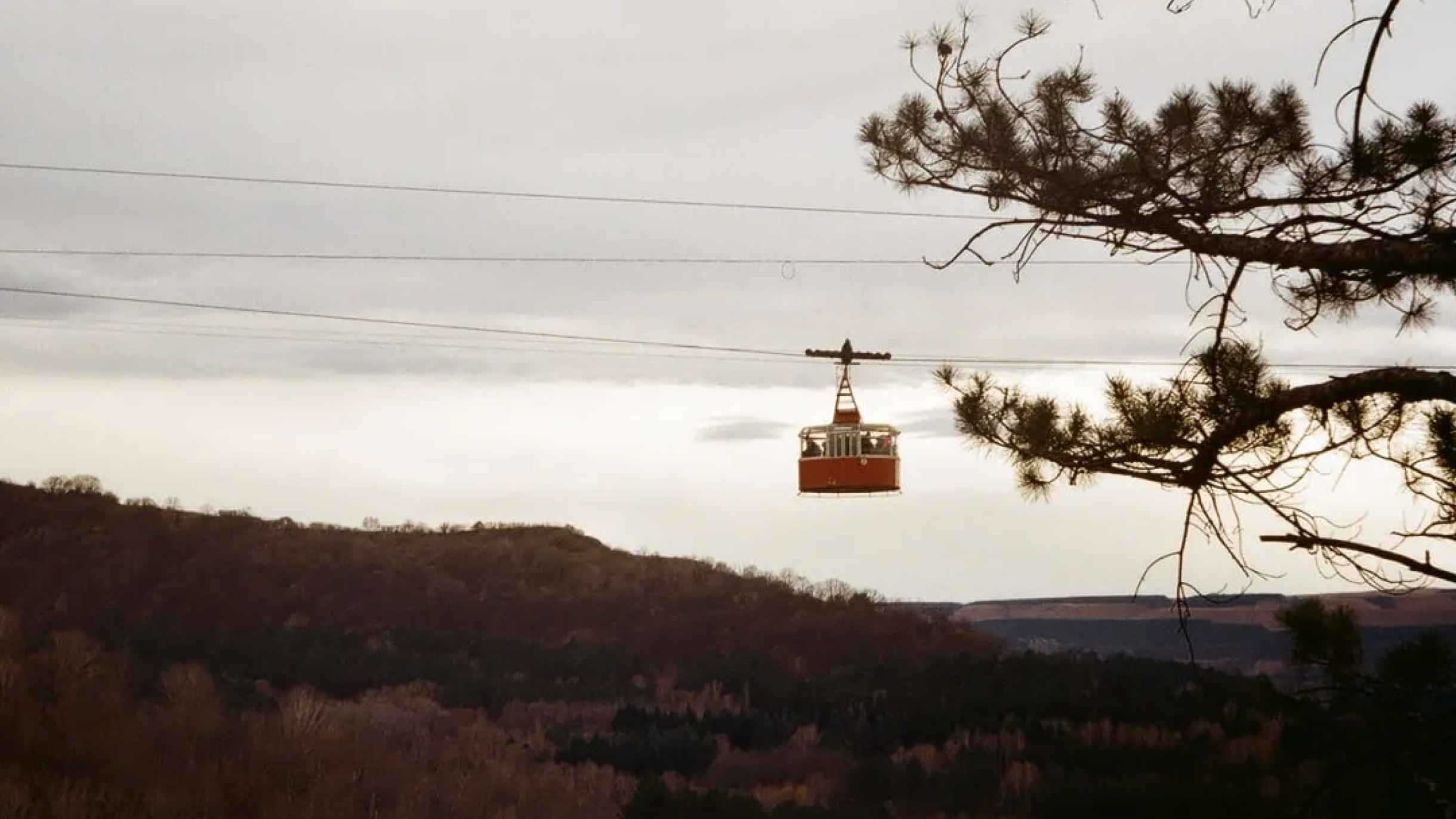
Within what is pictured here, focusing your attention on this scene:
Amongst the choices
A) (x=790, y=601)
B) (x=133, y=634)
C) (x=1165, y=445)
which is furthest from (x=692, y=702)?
(x=1165, y=445)

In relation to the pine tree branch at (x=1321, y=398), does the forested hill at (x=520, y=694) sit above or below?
below

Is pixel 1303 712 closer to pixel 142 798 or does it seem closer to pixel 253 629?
pixel 142 798

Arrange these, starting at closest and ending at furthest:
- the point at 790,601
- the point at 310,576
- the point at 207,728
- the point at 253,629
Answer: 1. the point at 207,728
2. the point at 253,629
3. the point at 790,601
4. the point at 310,576

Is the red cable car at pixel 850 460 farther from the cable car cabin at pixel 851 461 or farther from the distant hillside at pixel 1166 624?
the distant hillside at pixel 1166 624

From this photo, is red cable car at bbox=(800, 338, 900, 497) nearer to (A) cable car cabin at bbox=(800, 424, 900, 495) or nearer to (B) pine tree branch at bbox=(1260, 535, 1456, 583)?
(A) cable car cabin at bbox=(800, 424, 900, 495)

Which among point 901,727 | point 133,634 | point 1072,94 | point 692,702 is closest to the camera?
point 1072,94

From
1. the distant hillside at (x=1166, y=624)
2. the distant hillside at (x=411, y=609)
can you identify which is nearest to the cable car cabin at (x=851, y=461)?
the distant hillside at (x=411, y=609)
